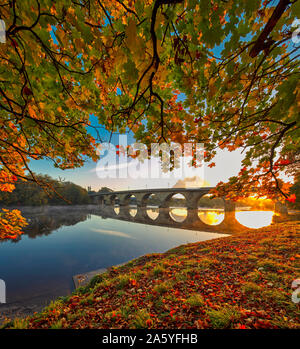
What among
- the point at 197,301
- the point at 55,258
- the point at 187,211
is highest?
the point at 197,301

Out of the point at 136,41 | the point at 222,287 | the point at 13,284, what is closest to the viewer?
the point at 136,41

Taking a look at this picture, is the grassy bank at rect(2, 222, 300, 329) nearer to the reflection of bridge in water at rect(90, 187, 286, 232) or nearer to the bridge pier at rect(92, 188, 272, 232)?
the bridge pier at rect(92, 188, 272, 232)

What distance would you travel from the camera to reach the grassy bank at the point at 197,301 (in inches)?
72.6

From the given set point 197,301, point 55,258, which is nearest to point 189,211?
point 55,258

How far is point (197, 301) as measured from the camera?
2234 millimetres

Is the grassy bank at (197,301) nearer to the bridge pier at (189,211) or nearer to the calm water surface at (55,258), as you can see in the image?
the calm water surface at (55,258)

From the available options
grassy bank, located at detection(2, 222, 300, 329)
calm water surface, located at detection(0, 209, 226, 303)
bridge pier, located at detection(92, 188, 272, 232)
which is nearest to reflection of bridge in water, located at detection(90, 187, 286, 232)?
bridge pier, located at detection(92, 188, 272, 232)

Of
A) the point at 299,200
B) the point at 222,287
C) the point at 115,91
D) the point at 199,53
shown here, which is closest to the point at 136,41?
the point at 199,53

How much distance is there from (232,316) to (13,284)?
12487 millimetres

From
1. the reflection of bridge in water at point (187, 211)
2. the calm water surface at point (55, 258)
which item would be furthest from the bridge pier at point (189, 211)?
the calm water surface at point (55, 258)

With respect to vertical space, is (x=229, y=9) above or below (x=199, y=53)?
above

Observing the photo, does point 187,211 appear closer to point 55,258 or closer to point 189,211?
point 189,211
